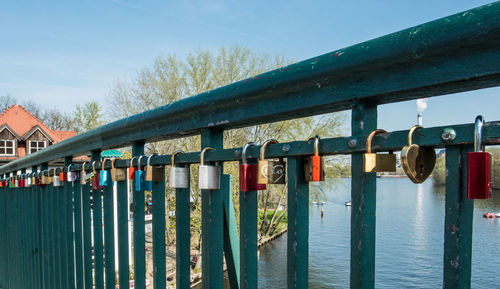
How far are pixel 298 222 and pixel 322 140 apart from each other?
22 cm

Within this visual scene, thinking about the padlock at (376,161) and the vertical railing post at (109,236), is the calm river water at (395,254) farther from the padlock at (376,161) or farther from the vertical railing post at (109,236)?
the padlock at (376,161)

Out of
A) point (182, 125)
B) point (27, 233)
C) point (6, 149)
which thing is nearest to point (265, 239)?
point (6, 149)

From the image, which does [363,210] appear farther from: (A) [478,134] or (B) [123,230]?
(B) [123,230]

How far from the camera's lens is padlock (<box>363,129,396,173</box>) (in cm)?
78

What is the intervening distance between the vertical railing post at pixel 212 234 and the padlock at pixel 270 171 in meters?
0.30

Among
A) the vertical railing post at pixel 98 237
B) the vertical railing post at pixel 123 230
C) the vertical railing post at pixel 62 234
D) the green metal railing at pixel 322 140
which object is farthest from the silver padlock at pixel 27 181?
the vertical railing post at pixel 123 230

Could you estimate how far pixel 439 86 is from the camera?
0.74m

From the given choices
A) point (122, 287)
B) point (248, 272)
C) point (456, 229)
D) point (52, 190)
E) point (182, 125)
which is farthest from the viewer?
point (52, 190)

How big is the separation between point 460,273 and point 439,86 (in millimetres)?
339

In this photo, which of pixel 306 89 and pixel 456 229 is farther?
pixel 306 89

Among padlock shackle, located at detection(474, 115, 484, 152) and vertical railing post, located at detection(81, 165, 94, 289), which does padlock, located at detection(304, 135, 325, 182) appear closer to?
padlock shackle, located at detection(474, 115, 484, 152)

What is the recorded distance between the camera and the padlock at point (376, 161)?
784 millimetres

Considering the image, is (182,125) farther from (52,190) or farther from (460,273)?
(52,190)

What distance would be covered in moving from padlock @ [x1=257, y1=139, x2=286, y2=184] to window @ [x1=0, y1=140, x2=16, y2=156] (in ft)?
101
